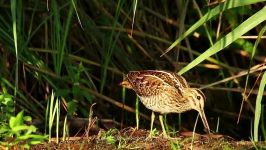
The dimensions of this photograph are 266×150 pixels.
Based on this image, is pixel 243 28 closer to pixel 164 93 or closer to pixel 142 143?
pixel 142 143

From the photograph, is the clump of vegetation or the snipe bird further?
the snipe bird

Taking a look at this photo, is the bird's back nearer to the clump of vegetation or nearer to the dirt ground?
the dirt ground

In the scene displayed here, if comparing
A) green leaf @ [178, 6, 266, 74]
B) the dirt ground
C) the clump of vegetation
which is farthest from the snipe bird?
the clump of vegetation

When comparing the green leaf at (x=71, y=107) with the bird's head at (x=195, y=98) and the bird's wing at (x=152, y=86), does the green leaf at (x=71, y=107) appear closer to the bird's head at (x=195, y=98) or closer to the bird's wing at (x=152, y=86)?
the bird's wing at (x=152, y=86)

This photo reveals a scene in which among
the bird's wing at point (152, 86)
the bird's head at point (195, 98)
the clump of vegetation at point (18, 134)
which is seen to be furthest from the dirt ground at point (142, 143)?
the bird's wing at point (152, 86)

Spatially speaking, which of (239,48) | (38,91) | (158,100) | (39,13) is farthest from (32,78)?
(239,48)

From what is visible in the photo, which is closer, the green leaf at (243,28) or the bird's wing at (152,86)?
the green leaf at (243,28)
